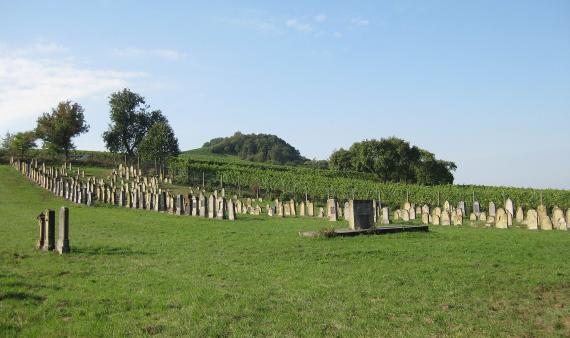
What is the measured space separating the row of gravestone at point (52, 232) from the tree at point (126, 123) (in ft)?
197

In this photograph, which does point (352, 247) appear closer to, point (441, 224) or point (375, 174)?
point (441, 224)

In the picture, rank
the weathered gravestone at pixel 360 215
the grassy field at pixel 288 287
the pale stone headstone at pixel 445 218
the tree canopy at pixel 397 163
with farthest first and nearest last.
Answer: the tree canopy at pixel 397 163 → the pale stone headstone at pixel 445 218 → the weathered gravestone at pixel 360 215 → the grassy field at pixel 288 287

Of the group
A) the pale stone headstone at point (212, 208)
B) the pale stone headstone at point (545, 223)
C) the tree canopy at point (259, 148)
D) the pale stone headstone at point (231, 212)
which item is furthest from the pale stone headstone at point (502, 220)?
the tree canopy at point (259, 148)

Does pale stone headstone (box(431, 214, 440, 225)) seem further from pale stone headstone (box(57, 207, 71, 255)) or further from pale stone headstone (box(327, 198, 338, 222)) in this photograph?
pale stone headstone (box(57, 207, 71, 255))

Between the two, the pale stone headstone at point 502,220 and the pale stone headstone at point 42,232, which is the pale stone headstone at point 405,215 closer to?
the pale stone headstone at point 502,220

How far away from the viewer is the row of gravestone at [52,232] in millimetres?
14375

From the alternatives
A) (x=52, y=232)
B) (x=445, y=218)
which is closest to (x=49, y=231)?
(x=52, y=232)

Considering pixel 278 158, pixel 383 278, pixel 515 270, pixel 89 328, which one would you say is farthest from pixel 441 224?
pixel 278 158

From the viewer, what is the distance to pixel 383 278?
10523 mm

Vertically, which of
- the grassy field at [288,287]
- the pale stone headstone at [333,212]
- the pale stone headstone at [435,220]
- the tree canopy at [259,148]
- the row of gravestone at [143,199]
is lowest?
the grassy field at [288,287]

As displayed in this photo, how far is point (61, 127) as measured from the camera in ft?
195

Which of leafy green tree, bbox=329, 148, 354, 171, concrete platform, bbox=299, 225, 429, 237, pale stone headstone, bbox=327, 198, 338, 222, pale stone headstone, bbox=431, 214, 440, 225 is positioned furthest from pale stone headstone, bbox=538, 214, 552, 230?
leafy green tree, bbox=329, 148, 354, 171

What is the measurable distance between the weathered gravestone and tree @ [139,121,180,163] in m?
44.4

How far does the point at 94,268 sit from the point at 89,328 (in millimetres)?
4919
